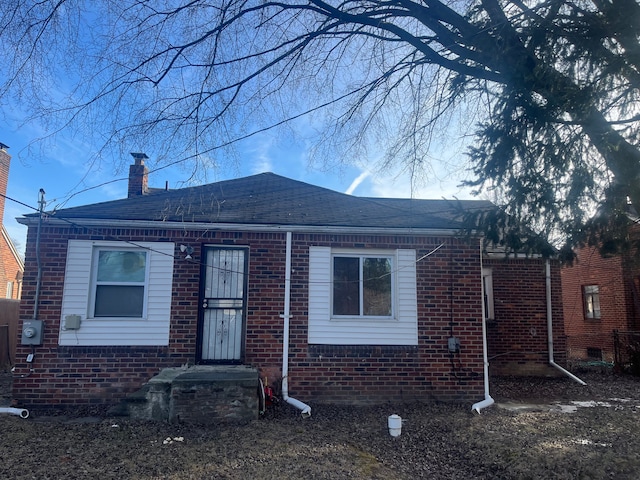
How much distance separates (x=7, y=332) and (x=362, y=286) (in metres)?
10.6

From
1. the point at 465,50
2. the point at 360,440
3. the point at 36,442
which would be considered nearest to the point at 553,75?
the point at 465,50

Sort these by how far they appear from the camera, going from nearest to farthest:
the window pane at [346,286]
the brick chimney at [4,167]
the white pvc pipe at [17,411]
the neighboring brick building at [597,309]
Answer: the white pvc pipe at [17,411] → the window pane at [346,286] → the neighboring brick building at [597,309] → the brick chimney at [4,167]

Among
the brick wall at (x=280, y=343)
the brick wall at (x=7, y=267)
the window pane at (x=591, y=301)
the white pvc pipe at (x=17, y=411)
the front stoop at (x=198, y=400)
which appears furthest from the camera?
the brick wall at (x=7, y=267)

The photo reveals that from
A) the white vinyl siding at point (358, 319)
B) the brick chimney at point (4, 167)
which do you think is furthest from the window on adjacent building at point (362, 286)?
the brick chimney at point (4, 167)

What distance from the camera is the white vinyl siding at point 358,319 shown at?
768 cm

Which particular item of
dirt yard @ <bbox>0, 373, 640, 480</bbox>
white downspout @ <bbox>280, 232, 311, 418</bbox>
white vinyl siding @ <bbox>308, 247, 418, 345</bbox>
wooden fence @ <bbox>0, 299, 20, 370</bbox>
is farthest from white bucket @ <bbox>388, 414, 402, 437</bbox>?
wooden fence @ <bbox>0, 299, 20, 370</bbox>

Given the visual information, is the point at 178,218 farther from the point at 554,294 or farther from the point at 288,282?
the point at 554,294

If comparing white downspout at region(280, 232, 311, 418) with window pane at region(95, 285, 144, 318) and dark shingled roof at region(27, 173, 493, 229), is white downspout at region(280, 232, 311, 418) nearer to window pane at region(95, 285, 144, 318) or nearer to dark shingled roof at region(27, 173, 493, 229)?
dark shingled roof at region(27, 173, 493, 229)

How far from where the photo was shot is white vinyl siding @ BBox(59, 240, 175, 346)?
7.24m

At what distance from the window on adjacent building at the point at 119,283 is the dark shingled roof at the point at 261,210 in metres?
0.69

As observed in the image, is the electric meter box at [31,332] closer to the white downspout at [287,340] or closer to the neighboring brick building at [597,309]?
the white downspout at [287,340]

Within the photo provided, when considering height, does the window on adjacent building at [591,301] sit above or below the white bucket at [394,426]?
above

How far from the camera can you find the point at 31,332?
6953 millimetres

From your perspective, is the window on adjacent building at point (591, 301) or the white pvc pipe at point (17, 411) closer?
the white pvc pipe at point (17, 411)
